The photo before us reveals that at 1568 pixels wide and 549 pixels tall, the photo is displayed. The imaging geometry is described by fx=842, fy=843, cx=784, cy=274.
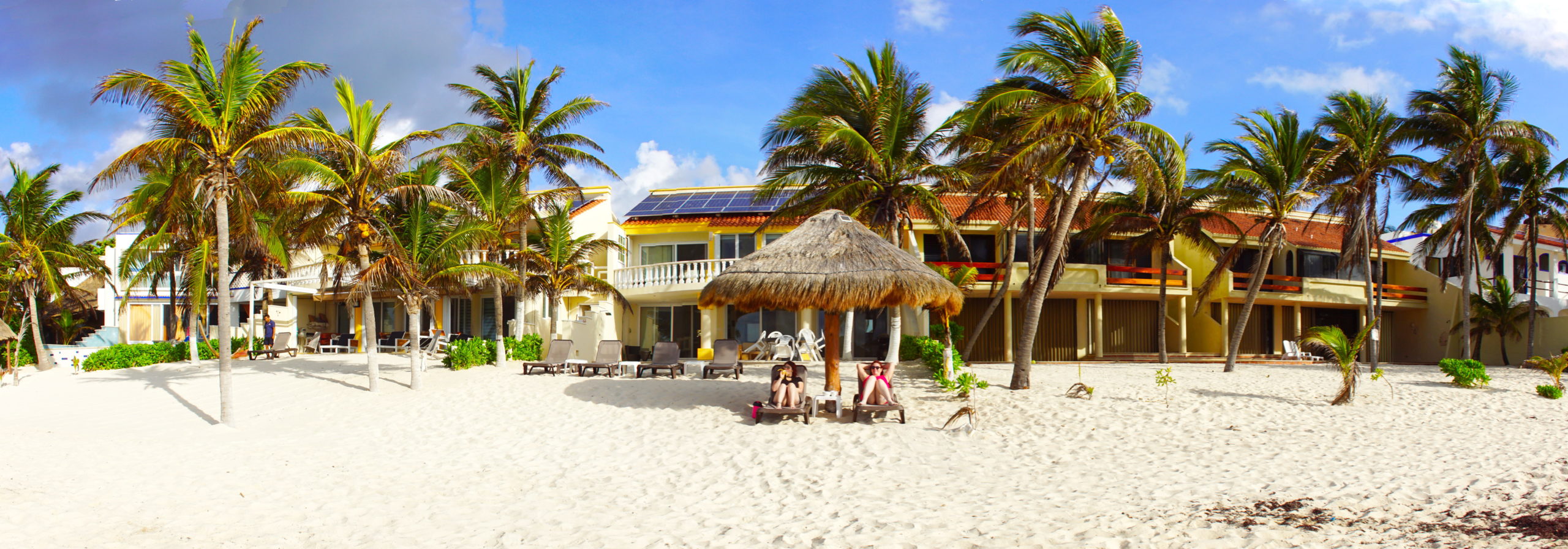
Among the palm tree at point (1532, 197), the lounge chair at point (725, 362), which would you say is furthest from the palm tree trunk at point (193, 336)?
the palm tree at point (1532, 197)

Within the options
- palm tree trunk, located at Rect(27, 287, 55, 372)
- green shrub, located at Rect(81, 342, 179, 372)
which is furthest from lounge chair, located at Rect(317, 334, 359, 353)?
palm tree trunk, located at Rect(27, 287, 55, 372)

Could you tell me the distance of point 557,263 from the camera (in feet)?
58.1

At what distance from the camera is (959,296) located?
11461mm

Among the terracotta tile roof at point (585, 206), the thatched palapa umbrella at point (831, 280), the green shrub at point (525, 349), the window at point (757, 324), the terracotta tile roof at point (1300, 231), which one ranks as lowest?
the green shrub at point (525, 349)

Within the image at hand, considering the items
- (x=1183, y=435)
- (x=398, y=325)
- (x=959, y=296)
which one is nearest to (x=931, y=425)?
(x=959, y=296)

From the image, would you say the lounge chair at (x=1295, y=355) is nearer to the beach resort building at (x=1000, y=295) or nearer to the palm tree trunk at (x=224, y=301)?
the beach resort building at (x=1000, y=295)

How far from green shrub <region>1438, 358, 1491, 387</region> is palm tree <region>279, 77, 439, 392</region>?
55.9 ft

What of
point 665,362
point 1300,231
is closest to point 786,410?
point 665,362

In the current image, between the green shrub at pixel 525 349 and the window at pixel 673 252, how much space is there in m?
5.03

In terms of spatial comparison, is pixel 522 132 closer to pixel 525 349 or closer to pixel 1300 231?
pixel 525 349

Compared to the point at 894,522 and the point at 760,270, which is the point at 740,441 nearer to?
the point at 760,270

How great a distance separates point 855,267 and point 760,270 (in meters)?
1.25

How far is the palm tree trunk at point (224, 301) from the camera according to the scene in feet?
37.0

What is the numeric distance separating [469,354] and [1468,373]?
17.5 m
